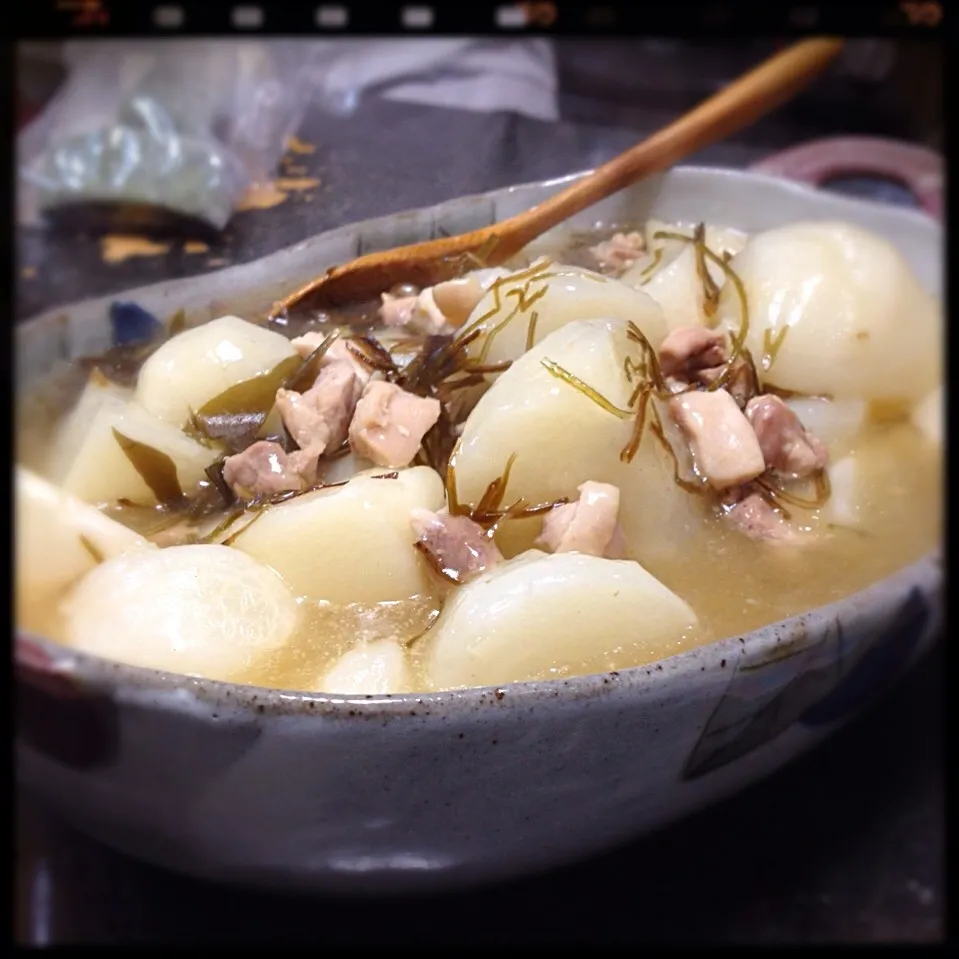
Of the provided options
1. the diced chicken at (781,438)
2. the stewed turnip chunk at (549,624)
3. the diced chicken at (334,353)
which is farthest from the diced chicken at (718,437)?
the diced chicken at (334,353)

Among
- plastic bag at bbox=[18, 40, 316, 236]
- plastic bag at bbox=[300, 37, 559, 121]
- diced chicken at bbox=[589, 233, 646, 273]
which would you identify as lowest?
diced chicken at bbox=[589, 233, 646, 273]

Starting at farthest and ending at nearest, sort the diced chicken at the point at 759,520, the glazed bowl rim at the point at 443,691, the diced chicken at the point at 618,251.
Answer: the diced chicken at the point at 618,251 → the diced chicken at the point at 759,520 → the glazed bowl rim at the point at 443,691

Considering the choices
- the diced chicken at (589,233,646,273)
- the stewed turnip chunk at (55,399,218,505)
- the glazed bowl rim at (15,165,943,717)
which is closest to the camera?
the glazed bowl rim at (15,165,943,717)

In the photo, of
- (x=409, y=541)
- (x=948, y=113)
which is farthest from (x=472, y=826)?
(x=948, y=113)

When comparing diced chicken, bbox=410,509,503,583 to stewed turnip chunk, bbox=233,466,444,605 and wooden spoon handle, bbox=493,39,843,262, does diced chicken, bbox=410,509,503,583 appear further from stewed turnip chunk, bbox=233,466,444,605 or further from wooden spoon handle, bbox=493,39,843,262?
wooden spoon handle, bbox=493,39,843,262

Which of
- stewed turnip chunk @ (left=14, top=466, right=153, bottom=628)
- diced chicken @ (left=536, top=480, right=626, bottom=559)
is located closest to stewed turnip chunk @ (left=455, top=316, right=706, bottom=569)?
diced chicken @ (left=536, top=480, right=626, bottom=559)

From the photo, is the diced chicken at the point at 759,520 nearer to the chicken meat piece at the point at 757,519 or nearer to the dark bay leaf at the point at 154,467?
the chicken meat piece at the point at 757,519

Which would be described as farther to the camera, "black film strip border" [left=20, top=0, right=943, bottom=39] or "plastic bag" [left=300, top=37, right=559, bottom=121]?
"plastic bag" [left=300, top=37, right=559, bottom=121]
